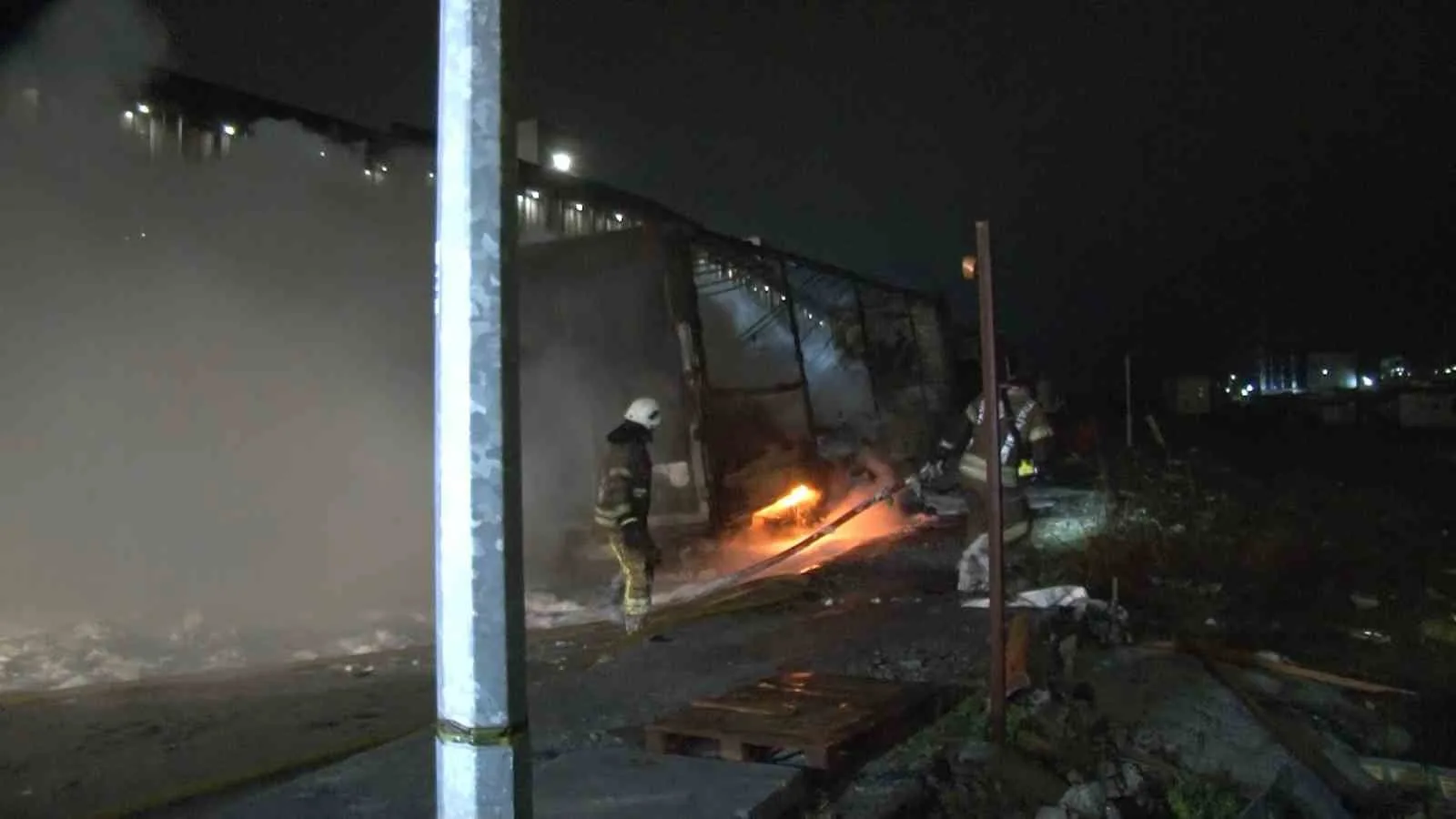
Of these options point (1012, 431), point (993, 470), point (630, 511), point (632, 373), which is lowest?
point (630, 511)

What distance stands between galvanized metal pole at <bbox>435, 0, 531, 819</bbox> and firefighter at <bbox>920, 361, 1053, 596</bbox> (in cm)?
585

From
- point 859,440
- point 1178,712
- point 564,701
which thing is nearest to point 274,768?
point 564,701

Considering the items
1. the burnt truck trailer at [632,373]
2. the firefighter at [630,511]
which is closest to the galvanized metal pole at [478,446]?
the firefighter at [630,511]

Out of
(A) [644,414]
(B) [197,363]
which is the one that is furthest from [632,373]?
(A) [644,414]

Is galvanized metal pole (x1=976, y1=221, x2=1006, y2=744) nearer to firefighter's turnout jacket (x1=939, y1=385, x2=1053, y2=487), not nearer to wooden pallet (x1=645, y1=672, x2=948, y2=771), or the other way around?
wooden pallet (x1=645, y1=672, x2=948, y2=771)

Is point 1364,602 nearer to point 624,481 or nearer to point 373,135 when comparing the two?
point 624,481

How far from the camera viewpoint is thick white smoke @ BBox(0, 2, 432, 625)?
9.63m

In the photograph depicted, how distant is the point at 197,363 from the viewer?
1101 cm

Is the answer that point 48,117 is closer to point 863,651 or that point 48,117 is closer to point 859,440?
point 863,651

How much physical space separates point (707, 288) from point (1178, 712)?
41.7 feet

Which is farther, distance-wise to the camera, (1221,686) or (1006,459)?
(1006,459)

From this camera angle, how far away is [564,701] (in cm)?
583

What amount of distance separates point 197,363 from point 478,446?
33.0 feet

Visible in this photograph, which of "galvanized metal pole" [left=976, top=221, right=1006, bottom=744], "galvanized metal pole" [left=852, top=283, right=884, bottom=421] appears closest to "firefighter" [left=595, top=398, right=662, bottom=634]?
"galvanized metal pole" [left=976, top=221, right=1006, bottom=744]
